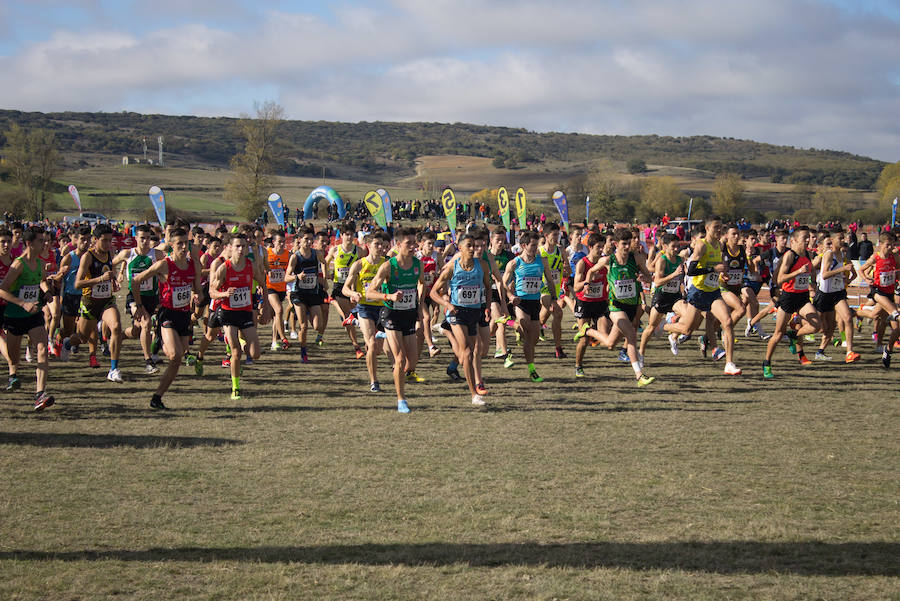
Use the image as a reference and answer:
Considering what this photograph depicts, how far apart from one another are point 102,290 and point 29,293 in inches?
80.3

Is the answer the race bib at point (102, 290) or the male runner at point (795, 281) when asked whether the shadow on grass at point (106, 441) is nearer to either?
the race bib at point (102, 290)

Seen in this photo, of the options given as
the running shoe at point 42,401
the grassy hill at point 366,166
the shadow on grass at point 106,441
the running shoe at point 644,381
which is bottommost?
the shadow on grass at point 106,441

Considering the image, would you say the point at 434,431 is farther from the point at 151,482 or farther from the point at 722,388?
the point at 722,388

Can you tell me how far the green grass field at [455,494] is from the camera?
15.9 ft

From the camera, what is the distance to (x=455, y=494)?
6.36 meters

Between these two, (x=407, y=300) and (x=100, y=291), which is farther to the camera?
(x=100, y=291)

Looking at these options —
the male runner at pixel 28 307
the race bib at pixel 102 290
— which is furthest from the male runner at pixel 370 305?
the race bib at pixel 102 290

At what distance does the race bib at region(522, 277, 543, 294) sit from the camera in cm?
1139

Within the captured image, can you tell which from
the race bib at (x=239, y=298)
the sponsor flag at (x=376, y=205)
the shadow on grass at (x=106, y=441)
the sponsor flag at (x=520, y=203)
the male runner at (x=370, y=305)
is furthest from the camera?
the sponsor flag at (x=520, y=203)

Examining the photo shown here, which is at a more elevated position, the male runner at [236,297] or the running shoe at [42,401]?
the male runner at [236,297]

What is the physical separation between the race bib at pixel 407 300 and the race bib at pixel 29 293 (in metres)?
4.23

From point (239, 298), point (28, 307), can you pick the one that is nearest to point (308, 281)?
point (239, 298)

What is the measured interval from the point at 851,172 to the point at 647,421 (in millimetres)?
151626

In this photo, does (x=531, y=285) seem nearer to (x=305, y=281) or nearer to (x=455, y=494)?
(x=305, y=281)
